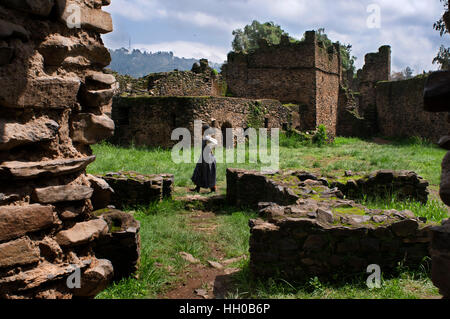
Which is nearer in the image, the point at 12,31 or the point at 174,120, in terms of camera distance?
the point at 12,31

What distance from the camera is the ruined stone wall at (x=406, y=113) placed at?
63.7ft

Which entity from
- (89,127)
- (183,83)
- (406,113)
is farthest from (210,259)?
(406,113)

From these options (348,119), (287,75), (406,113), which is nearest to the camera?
(406,113)

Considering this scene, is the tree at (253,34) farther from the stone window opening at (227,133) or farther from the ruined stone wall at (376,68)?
the stone window opening at (227,133)

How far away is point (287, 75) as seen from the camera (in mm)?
23312

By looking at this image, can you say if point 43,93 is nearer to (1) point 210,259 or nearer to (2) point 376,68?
(1) point 210,259

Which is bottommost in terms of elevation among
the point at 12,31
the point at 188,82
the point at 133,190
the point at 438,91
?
the point at 133,190

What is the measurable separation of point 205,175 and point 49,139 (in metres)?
6.22

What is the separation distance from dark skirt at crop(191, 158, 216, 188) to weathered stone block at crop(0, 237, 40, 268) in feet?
20.7

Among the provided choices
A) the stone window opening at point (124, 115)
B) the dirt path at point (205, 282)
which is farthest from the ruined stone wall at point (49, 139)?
the stone window opening at point (124, 115)

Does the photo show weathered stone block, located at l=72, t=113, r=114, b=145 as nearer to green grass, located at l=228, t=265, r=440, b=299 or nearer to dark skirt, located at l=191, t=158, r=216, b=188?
green grass, located at l=228, t=265, r=440, b=299

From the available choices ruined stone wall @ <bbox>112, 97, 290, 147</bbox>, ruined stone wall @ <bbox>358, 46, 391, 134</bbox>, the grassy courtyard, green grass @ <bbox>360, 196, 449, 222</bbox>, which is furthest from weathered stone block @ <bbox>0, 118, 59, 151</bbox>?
ruined stone wall @ <bbox>358, 46, 391, 134</bbox>

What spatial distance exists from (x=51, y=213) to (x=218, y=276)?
243 cm

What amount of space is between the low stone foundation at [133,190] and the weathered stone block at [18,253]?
16.1 ft
